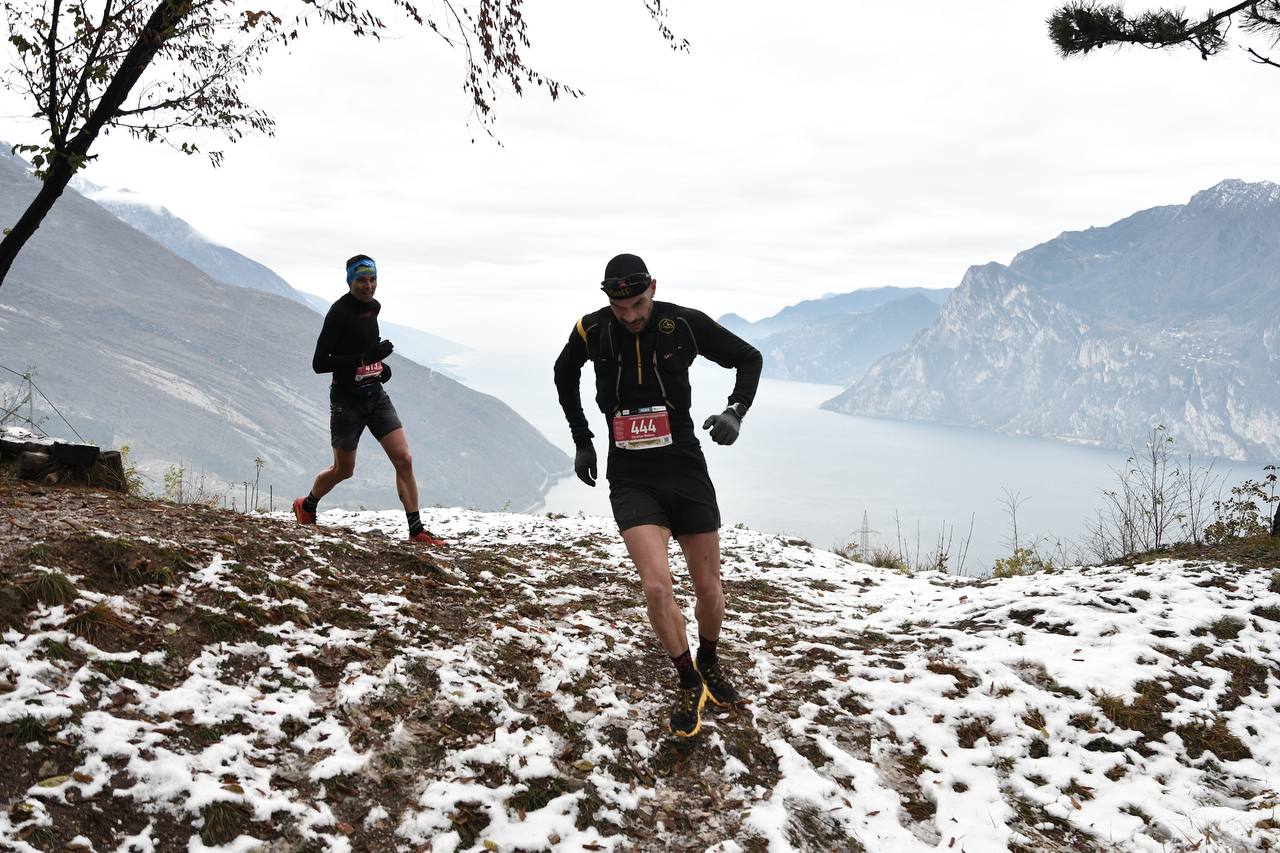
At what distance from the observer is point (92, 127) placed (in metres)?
5.72

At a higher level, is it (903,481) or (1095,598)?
(1095,598)

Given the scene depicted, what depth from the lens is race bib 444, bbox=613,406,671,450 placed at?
4.44m

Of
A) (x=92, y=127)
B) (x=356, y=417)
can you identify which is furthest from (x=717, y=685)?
(x=92, y=127)

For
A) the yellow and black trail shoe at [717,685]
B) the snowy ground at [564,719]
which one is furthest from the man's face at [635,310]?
the snowy ground at [564,719]

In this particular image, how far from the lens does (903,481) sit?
188m

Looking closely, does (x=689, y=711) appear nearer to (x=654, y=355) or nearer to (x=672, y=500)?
(x=672, y=500)

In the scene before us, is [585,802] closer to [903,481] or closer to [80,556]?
[80,556]

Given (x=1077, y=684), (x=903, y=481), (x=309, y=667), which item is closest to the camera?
(x=309, y=667)

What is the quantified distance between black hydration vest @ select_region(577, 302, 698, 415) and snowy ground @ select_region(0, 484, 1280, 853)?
1940mm

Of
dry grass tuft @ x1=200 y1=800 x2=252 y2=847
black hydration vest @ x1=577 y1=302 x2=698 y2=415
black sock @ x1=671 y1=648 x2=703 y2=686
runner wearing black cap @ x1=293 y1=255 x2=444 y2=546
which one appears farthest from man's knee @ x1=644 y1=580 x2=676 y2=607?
runner wearing black cap @ x1=293 y1=255 x2=444 y2=546

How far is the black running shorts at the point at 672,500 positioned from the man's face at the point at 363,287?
148 inches

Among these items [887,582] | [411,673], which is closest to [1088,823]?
[411,673]

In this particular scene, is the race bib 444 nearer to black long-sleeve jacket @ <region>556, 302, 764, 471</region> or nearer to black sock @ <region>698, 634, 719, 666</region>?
black long-sleeve jacket @ <region>556, 302, 764, 471</region>

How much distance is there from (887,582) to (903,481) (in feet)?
627
